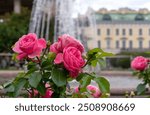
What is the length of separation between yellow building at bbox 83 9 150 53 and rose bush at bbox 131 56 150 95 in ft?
232

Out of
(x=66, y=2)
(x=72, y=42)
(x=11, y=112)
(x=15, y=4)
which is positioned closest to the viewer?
(x=11, y=112)

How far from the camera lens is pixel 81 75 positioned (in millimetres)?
2033

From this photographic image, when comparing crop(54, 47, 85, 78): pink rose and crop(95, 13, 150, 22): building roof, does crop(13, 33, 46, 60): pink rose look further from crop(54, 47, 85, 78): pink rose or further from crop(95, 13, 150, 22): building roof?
crop(95, 13, 150, 22): building roof

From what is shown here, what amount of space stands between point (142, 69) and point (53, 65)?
51.8 inches

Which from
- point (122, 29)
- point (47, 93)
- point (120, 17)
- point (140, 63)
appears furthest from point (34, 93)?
point (122, 29)

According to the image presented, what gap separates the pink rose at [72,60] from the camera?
76.2 inches

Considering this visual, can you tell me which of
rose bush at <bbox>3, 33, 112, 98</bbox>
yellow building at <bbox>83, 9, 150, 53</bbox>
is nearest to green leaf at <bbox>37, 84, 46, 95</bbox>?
rose bush at <bbox>3, 33, 112, 98</bbox>

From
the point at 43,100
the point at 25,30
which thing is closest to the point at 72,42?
the point at 43,100

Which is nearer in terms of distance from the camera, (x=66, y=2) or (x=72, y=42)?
(x=72, y=42)

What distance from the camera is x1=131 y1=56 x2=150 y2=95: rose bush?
3149 millimetres

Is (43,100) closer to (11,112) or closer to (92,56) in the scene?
(11,112)

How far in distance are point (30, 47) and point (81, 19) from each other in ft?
103

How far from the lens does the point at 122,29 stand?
75.4 meters

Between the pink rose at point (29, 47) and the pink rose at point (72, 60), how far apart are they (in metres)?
0.10
